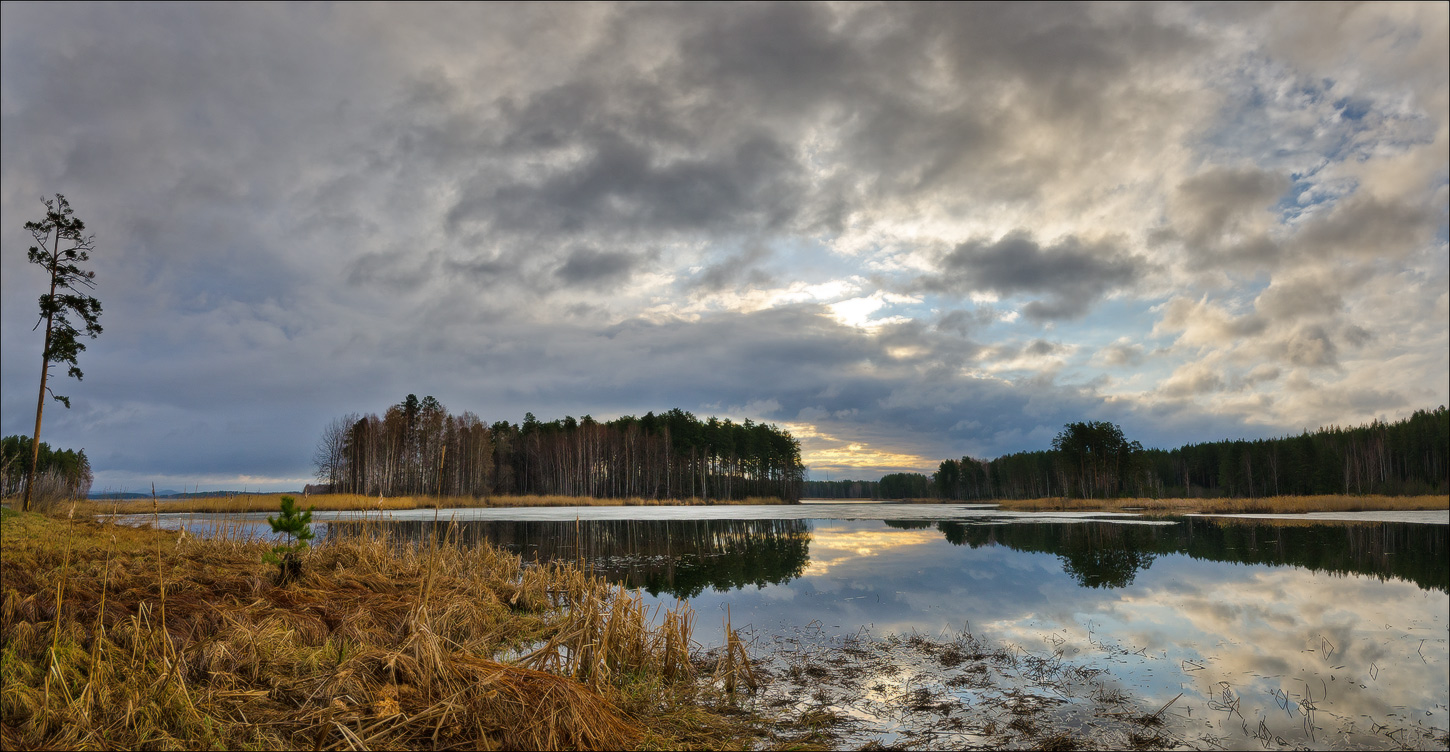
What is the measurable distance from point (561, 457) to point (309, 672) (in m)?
80.8

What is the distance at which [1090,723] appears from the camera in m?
6.70

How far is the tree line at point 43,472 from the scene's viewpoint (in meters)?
32.9

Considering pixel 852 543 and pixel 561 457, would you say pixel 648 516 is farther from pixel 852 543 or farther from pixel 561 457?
pixel 561 457

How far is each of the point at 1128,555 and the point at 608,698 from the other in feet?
75.0

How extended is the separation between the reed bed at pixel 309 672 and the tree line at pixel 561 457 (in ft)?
182

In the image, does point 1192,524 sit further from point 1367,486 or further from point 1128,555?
point 1367,486

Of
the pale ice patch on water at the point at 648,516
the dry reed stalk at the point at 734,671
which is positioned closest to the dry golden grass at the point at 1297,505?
the pale ice patch on water at the point at 648,516

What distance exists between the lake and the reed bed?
1.51 metres

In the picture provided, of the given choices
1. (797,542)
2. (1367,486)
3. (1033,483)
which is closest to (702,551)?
(797,542)

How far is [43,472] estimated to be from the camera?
138ft

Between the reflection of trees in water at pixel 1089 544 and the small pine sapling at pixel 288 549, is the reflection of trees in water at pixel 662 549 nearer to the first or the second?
the small pine sapling at pixel 288 549

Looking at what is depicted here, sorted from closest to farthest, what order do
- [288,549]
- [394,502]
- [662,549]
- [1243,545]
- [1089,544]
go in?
[288,549], [662,549], [1243,545], [1089,544], [394,502]

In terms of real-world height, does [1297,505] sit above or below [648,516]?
below

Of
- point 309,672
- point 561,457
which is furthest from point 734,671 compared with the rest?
point 561,457
